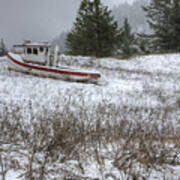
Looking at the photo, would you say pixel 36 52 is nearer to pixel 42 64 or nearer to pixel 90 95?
pixel 42 64

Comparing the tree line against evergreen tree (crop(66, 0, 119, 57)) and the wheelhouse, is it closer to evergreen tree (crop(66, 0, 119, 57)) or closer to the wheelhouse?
evergreen tree (crop(66, 0, 119, 57))

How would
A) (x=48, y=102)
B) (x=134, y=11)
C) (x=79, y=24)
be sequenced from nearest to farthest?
1. (x=48, y=102)
2. (x=79, y=24)
3. (x=134, y=11)

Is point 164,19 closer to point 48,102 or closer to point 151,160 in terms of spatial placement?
point 48,102

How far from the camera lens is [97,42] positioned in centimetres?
2469

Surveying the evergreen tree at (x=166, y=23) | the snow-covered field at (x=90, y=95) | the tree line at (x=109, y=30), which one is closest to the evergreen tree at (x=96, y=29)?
the tree line at (x=109, y=30)

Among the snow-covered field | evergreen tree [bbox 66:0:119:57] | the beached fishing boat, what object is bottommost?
the snow-covered field

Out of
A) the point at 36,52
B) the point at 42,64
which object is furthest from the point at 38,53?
the point at 42,64

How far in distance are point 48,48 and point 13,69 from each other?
2913 mm

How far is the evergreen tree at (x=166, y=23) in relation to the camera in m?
26.5

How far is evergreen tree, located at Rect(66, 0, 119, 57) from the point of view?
77.6 ft

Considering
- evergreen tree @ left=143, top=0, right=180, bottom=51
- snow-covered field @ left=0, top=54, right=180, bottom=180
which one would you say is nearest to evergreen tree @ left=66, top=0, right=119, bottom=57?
evergreen tree @ left=143, top=0, right=180, bottom=51

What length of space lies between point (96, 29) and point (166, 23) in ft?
39.9

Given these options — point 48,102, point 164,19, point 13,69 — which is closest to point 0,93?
point 48,102

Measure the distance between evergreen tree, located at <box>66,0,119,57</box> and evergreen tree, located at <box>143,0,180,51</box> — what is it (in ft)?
25.6
